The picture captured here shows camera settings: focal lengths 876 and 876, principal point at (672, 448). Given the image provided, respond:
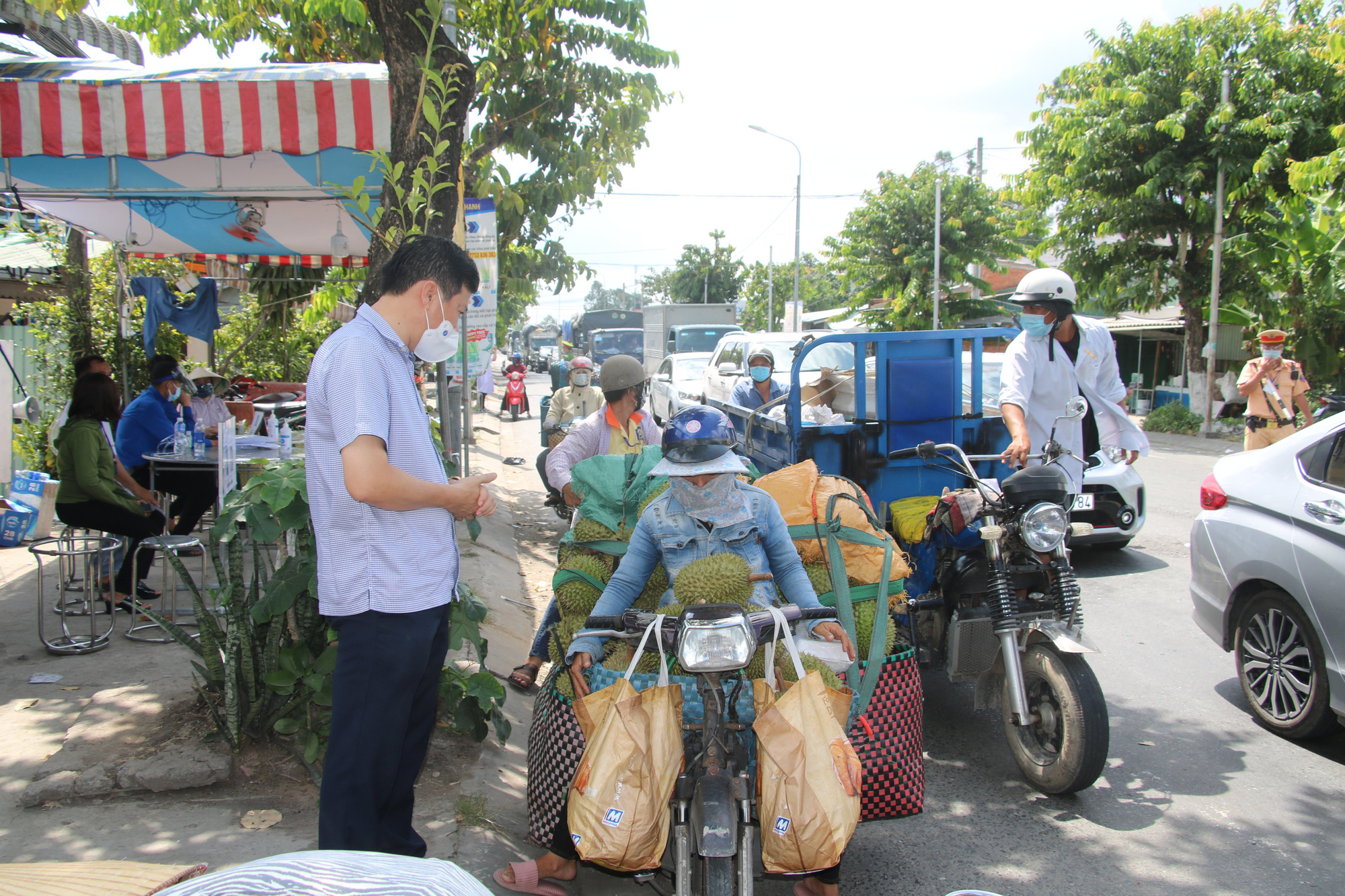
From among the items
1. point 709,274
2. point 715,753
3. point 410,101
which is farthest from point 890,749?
point 709,274

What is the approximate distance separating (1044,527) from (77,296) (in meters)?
9.96

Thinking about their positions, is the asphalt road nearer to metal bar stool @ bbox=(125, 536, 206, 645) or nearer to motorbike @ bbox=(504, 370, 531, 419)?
metal bar stool @ bbox=(125, 536, 206, 645)

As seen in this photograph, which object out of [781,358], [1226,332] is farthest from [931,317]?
[781,358]

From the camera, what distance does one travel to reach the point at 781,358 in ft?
38.5

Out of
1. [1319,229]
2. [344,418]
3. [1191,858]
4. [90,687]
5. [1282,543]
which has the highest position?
[1319,229]

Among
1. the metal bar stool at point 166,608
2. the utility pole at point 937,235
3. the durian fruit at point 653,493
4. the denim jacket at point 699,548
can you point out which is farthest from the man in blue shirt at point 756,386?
the utility pole at point 937,235

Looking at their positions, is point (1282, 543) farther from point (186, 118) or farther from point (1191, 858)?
point (186, 118)

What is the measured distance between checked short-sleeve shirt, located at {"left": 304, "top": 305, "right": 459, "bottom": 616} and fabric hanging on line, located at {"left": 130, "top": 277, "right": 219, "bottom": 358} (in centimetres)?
893

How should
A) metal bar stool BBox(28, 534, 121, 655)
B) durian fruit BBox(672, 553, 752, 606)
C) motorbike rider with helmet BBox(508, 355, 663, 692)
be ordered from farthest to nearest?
motorbike rider with helmet BBox(508, 355, 663, 692), metal bar stool BBox(28, 534, 121, 655), durian fruit BBox(672, 553, 752, 606)

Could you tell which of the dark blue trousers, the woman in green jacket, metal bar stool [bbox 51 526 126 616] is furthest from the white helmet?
metal bar stool [bbox 51 526 126 616]

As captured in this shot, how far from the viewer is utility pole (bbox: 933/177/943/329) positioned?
21781 millimetres

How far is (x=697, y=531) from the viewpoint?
10.5 feet

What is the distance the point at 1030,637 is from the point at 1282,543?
1385 millimetres


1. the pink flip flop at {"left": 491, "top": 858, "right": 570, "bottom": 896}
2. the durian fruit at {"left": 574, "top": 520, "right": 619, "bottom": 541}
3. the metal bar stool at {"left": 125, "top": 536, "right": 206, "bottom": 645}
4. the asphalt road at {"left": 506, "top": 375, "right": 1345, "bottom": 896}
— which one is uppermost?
the durian fruit at {"left": 574, "top": 520, "right": 619, "bottom": 541}
